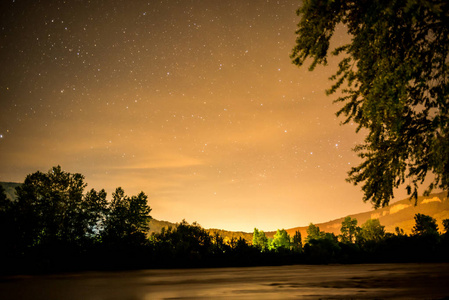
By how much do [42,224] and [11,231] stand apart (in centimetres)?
1113

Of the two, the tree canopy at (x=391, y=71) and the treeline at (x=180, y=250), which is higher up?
the tree canopy at (x=391, y=71)

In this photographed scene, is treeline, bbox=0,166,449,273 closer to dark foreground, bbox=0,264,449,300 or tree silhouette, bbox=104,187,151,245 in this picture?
tree silhouette, bbox=104,187,151,245

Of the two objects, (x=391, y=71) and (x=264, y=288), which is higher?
(x=391, y=71)

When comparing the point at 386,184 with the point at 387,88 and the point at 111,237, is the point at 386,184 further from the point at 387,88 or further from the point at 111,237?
the point at 111,237

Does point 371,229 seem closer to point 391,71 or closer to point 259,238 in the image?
point 259,238

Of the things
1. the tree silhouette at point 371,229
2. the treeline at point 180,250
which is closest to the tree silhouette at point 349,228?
the tree silhouette at point 371,229

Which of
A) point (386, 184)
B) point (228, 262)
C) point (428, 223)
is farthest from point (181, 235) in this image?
point (428, 223)

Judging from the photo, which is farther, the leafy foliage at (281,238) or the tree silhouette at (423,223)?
the leafy foliage at (281,238)

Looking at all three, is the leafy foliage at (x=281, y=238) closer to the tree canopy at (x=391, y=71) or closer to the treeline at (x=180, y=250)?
the treeline at (x=180, y=250)

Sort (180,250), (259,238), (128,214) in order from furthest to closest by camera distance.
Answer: (259,238)
(128,214)
(180,250)

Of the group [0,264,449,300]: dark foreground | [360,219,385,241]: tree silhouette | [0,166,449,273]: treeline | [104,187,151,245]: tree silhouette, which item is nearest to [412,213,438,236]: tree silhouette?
[360,219,385,241]: tree silhouette

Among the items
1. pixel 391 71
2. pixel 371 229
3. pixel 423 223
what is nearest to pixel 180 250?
pixel 391 71

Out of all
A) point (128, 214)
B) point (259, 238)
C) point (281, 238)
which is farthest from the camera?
point (259, 238)

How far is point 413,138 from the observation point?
815cm
